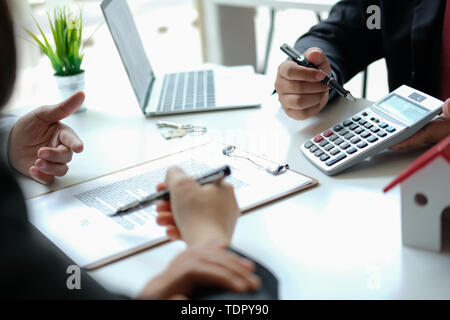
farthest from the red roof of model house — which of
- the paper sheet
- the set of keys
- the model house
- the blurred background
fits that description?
the blurred background

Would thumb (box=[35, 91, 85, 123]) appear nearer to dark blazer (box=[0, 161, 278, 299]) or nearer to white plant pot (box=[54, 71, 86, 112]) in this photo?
white plant pot (box=[54, 71, 86, 112])

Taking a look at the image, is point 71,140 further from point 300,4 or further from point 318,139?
point 300,4

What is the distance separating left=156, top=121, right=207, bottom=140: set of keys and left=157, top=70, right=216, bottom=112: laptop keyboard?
77mm

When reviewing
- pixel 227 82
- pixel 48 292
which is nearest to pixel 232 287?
pixel 48 292

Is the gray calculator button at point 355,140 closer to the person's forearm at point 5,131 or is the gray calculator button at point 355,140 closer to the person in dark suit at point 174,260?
the person in dark suit at point 174,260

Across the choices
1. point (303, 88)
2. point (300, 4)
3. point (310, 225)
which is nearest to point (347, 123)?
point (303, 88)

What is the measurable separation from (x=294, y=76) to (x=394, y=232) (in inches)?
16.3

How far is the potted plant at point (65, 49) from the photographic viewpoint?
1132 millimetres

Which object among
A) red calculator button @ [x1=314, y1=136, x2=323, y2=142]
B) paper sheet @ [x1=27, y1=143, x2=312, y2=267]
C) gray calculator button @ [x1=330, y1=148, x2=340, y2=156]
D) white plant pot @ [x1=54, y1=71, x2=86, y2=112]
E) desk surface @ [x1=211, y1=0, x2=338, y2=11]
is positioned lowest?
paper sheet @ [x1=27, y1=143, x2=312, y2=267]

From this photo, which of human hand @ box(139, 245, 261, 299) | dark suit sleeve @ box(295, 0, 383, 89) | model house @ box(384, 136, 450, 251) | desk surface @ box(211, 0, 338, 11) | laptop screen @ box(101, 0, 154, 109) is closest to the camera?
human hand @ box(139, 245, 261, 299)

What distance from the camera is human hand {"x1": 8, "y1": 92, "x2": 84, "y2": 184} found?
2.75 feet

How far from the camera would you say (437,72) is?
44.8 inches

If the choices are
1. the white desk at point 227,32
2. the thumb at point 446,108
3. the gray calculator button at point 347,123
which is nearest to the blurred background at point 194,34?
the white desk at point 227,32
